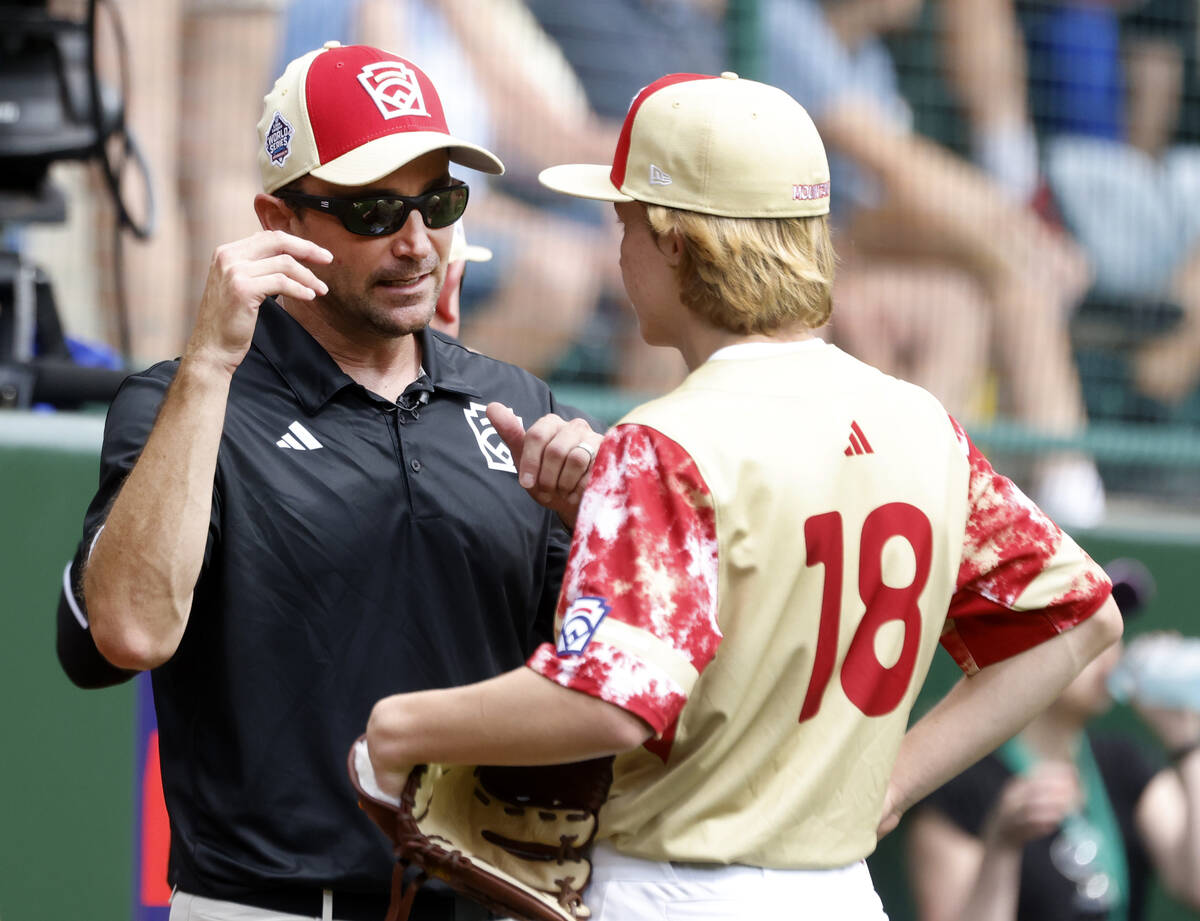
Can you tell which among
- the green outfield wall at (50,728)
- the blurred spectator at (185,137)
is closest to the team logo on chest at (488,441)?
the green outfield wall at (50,728)

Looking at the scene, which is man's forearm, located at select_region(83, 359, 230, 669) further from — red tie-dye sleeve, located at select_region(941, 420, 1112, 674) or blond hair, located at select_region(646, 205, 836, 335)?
red tie-dye sleeve, located at select_region(941, 420, 1112, 674)

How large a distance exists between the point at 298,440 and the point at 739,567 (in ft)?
2.54

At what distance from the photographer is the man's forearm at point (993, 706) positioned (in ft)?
6.42

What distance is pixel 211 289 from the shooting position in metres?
1.94

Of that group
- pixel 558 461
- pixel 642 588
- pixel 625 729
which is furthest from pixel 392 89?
pixel 625 729

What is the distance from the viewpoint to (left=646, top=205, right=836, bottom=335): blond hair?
1732mm

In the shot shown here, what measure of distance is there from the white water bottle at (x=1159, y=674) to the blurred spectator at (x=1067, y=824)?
0.04 meters

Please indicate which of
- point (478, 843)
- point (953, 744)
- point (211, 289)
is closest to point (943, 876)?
point (953, 744)

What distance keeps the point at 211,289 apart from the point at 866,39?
3849 mm

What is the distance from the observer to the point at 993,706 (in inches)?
77.6

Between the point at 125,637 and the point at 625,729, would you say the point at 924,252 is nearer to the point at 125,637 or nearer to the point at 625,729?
the point at 125,637

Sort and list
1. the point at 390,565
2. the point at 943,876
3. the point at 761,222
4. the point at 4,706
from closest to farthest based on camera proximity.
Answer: the point at 761,222 → the point at 390,565 → the point at 4,706 → the point at 943,876

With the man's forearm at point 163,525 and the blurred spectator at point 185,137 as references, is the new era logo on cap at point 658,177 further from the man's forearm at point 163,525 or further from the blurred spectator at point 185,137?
the blurred spectator at point 185,137

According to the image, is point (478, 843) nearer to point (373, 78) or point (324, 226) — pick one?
point (324, 226)
